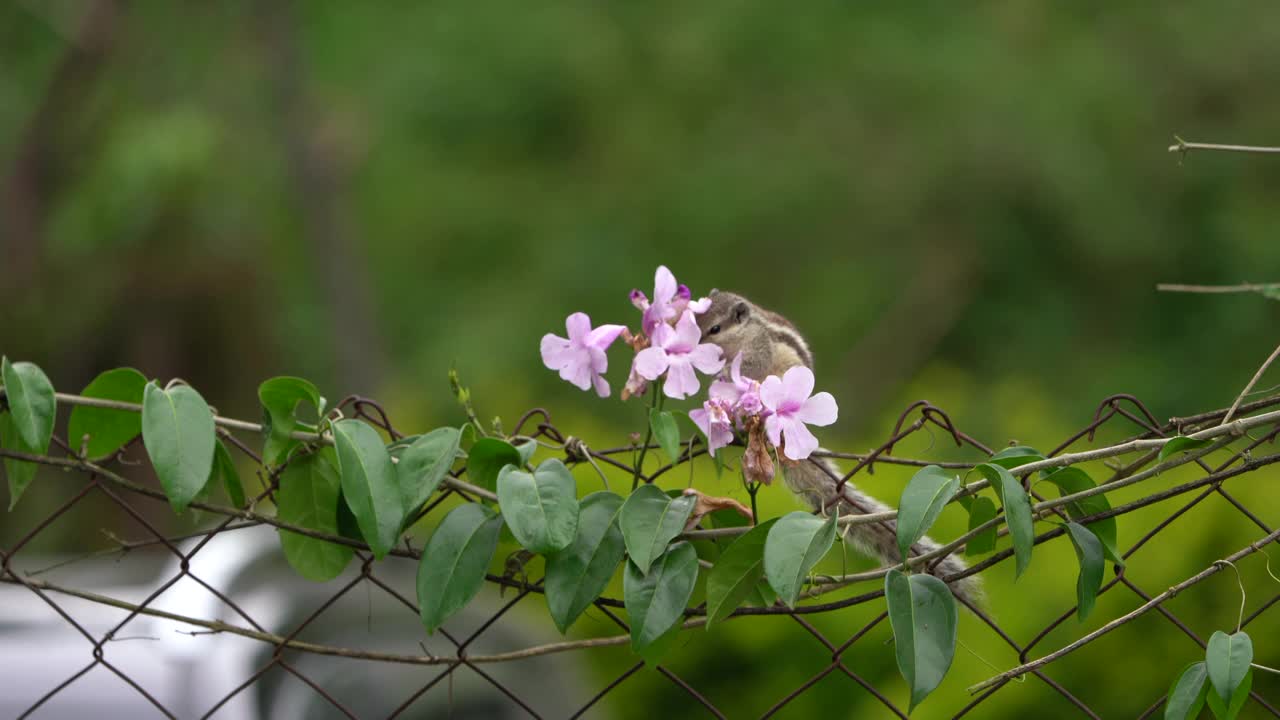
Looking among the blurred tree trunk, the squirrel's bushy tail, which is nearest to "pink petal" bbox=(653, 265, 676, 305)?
the squirrel's bushy tail

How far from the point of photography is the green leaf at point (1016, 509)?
139 cm

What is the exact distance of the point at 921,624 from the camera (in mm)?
1398

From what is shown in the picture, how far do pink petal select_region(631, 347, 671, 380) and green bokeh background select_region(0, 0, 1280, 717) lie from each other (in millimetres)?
5593

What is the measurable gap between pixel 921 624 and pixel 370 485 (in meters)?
0.69

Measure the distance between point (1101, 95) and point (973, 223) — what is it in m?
1.28

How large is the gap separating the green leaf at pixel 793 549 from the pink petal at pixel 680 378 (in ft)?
0.64

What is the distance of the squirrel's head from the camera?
9.71ft

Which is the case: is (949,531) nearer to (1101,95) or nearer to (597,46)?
(1101,95)

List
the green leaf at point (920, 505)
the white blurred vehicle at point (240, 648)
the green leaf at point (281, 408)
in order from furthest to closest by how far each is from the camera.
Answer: the white blurred vehicle at point (240, 648)
the green leaf at point (281, 408)
the green leaf at point (920, 505)

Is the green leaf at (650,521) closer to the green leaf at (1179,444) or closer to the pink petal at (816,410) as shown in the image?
the pink petal at (816,410)

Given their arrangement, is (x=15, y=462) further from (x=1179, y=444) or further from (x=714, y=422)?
(x=1179, y=444)

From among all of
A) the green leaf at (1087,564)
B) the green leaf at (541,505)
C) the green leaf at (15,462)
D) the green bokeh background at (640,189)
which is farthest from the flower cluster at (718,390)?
the green bokeh background at (640,189)

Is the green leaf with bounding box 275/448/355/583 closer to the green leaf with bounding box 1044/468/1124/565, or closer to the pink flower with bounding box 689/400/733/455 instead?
the pink flower with bounding box 689/400/733/455

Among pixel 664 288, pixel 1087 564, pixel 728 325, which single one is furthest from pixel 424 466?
pixel 728 325
